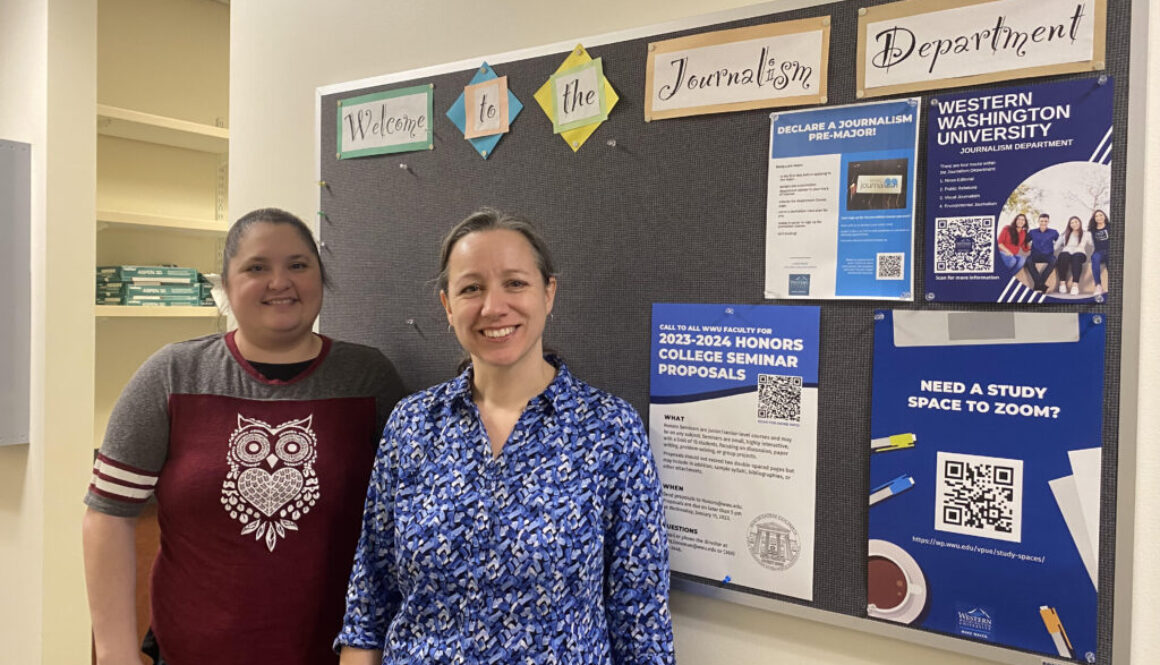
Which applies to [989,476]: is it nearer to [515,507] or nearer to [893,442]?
[893,442]

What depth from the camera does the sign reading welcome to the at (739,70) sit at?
1.37m

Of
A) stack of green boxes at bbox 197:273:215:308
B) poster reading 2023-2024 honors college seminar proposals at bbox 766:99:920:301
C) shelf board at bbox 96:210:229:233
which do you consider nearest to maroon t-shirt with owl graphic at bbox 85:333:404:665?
poster reading 2023-2024 honors college seminar proposals at bbox 766:99:920:301

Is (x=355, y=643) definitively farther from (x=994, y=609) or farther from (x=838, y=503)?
(x=994, y=609)

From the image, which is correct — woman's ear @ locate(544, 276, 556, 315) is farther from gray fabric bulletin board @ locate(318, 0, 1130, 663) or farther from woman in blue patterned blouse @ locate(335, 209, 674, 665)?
gray fabric bulletin board @ locate(318, 0, 1130, 663)

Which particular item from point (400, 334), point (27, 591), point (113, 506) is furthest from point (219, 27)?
point (113, 506)

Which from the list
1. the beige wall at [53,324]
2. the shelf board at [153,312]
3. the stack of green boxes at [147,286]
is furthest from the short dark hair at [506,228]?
the stack of green boxes at [147,286]

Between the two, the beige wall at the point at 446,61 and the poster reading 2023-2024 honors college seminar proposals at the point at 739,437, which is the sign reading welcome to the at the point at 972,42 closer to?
the beige wall at the point at 446,61

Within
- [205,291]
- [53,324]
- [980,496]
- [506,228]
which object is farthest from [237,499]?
[205,291]

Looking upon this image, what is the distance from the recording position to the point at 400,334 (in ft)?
6.20

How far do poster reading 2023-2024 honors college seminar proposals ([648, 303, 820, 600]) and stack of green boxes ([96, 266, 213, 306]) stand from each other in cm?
290

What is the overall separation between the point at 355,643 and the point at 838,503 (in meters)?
0.87

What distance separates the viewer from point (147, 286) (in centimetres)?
359

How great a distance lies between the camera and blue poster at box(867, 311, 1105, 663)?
3.78 ft

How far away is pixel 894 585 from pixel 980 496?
8.0 inches
